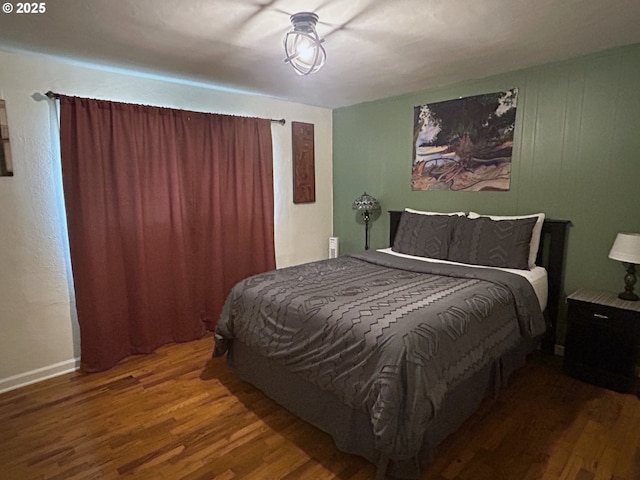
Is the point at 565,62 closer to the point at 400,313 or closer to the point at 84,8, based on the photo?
the point at 400,313

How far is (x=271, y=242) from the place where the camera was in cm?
375

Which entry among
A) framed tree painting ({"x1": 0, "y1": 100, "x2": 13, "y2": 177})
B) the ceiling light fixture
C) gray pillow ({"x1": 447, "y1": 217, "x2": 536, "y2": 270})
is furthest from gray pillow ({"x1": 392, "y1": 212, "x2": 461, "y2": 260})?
framed tree painting ({"x1": 0, "y1": 100, "x2": 13, "y2": 177})

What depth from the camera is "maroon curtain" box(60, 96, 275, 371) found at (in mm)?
2645

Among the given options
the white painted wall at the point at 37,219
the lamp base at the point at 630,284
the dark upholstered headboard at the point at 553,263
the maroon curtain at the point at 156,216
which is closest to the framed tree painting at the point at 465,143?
the dark upholstered headboard at the point at 553,263

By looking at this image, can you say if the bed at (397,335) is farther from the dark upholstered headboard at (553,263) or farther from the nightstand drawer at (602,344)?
the nightstand drawer at (602,344)

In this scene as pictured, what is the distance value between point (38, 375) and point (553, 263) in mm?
3885

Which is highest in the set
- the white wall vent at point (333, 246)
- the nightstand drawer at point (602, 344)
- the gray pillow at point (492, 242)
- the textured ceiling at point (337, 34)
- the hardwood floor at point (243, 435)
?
the textured ceiling at point (337, 34)

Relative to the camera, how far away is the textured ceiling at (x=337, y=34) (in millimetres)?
1839

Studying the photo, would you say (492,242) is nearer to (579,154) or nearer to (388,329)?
(579,154)

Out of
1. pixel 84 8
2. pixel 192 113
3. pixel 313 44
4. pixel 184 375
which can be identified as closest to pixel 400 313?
pixel 313 44

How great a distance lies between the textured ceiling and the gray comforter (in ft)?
4.93

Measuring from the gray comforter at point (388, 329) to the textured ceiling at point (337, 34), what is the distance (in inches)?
59.2

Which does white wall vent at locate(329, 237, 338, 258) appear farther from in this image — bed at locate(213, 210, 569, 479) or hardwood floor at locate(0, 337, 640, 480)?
hardwood floor at locate(0, 337, 640, 480)

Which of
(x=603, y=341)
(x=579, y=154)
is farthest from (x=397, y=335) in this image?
(x=579, y=154)
